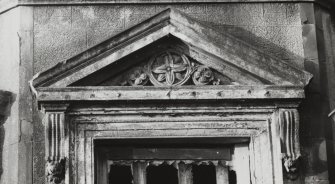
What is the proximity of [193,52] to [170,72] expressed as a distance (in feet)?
1.26

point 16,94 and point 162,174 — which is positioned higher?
point 16,94

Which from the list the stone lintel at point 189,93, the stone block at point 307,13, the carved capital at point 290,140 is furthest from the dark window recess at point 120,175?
the stone block at point 307,13

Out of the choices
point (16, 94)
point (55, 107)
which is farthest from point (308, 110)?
point (16, 94)

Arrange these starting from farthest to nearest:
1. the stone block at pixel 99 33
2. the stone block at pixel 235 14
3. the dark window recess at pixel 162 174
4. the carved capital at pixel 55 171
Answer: the stone block at pixel 235 14, the stone block at pixel 99 33, the dark window recess at pixel 162 174, the carved capital at pixel 55 171

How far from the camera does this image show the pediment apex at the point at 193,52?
13.5 meters

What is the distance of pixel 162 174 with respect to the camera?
14.0 meters

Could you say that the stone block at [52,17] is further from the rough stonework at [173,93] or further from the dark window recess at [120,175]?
the dark window recess at [120,175]

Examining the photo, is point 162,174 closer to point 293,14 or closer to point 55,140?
point 55,140

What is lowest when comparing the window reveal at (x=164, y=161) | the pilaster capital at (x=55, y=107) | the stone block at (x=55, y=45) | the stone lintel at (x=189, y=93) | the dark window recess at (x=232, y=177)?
the dark window recess at (x=232, y=177)

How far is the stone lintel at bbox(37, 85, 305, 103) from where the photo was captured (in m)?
13.5

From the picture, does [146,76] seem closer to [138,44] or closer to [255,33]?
[138,44]

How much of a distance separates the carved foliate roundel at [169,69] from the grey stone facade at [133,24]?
0.59 m

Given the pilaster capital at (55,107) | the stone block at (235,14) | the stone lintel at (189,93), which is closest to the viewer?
the pilaster capital at (55,107)

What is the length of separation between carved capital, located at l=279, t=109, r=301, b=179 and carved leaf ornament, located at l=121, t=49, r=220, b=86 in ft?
3.11
